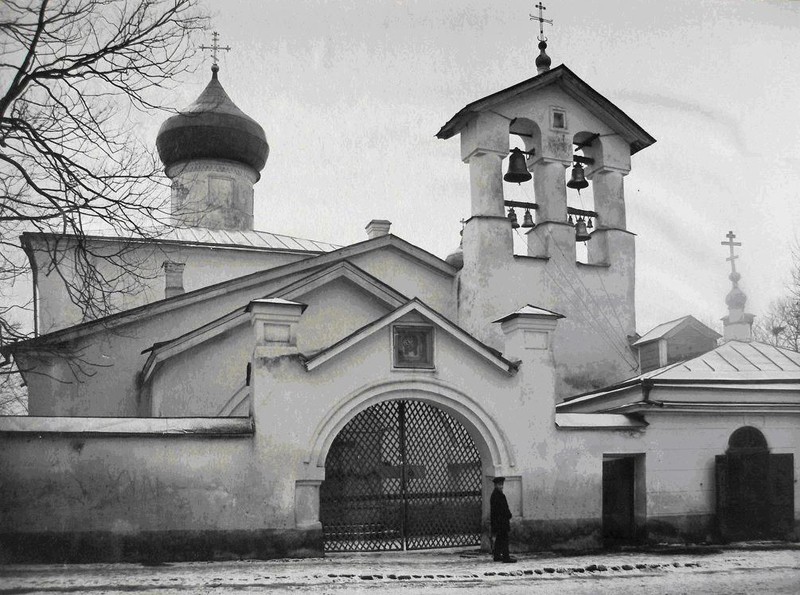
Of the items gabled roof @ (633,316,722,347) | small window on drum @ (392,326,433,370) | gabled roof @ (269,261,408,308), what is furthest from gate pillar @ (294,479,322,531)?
gabled roof @ (633,316,722,347)

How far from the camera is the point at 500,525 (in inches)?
394

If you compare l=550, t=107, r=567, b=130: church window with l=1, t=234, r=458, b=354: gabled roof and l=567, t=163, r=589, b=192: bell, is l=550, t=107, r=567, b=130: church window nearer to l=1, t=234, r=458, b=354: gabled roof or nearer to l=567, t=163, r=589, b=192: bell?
l=567, t=163, r=589, b=192: bell

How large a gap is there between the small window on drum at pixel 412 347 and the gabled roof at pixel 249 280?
3.39 meters

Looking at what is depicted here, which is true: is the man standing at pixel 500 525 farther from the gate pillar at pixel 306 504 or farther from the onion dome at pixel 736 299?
the onion dome at pixel 736 299

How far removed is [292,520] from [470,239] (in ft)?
18.6

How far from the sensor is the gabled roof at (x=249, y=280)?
13.0 meters

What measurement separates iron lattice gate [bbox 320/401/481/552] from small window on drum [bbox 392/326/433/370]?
56 cm

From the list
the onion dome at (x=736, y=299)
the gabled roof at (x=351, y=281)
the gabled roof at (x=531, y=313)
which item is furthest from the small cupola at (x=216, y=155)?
the onion dome at (x=736, y=299)

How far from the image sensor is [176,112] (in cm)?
943

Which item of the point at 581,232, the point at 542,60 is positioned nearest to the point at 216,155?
the point at 542,60

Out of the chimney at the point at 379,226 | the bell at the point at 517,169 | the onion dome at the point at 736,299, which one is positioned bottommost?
the onion dome at the point at 736,299

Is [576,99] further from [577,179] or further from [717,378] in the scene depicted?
[717,378]

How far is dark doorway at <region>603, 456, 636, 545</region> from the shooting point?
460 inches

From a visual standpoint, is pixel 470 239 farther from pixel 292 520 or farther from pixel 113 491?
pixel 113 491
